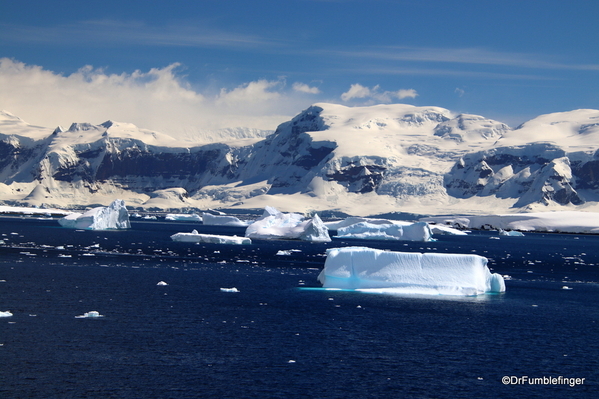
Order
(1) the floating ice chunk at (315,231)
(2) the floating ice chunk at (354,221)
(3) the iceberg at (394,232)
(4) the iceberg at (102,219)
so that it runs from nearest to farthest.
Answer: (1) the floating ice chunk at (315,231) < (4) the iceberg at (102,219) < (3) the iceberg at (394,232) < (2) the floating ice chunk at (354,221)

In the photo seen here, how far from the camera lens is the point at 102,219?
122m

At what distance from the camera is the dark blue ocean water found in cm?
2411

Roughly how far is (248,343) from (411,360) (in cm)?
709

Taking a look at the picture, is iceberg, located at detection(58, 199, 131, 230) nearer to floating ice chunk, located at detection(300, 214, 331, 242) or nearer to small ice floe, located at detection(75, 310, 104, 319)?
floating ice chunk, located at detection(300, 214, 331, 242)

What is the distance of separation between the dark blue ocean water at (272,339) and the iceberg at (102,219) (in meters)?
65.5

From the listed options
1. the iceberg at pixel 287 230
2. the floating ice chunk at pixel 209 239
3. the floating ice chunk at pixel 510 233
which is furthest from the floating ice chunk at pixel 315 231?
the floating ice chunk at pixel 510 233

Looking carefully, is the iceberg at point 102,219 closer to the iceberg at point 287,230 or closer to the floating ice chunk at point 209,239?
the floating ice chunk at point 209,239

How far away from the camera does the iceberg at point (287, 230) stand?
10750 cm

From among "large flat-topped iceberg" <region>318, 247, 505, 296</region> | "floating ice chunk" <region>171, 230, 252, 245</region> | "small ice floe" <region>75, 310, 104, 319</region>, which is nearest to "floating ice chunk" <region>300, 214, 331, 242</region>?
"floating ice chunk" <region>171, 230, 252, 245</region>

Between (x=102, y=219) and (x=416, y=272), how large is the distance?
8708 cm

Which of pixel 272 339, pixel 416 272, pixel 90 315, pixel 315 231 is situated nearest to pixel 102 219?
pixel 315 231

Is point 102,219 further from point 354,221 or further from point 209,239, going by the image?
point 354,221

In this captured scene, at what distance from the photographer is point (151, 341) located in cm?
2953

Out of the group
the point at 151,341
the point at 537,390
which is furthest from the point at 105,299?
the point at 537,390
